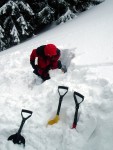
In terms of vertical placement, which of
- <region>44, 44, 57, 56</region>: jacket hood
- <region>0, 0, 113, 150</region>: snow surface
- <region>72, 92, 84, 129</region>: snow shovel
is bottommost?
<region>0, 0, 113, 150</region>: snow surface

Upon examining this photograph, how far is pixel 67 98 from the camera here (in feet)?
14.1

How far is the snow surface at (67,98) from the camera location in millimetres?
3584

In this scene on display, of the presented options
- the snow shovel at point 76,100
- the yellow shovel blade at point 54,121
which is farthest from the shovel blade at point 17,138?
the snow shovel at point 76,100

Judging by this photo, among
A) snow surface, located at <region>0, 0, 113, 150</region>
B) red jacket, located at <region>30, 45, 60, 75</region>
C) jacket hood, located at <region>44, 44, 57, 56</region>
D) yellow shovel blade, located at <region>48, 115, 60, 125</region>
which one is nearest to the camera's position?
snow surface, located at <region>0, 0, 113, 150</region>

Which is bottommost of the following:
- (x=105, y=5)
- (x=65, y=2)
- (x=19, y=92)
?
(x=105, y=5)

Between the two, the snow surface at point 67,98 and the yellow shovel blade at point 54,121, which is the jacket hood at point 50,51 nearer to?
the snow surface at point 67,98

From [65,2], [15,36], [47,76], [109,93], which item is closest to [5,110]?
[47,76]

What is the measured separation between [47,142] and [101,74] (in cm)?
163

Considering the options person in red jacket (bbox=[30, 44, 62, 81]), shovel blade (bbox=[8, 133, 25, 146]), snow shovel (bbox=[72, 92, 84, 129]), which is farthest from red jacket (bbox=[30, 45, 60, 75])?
shovel blade (bbox=[8, 133, 25, 146])

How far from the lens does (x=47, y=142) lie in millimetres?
3742

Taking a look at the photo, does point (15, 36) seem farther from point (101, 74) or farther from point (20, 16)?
point (101, 74)

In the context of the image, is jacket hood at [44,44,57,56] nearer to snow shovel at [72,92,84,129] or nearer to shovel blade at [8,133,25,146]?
snow shovel at [72,92,84,129]

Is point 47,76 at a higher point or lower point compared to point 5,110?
lower

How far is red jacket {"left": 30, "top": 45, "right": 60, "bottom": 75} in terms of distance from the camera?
549 cm
